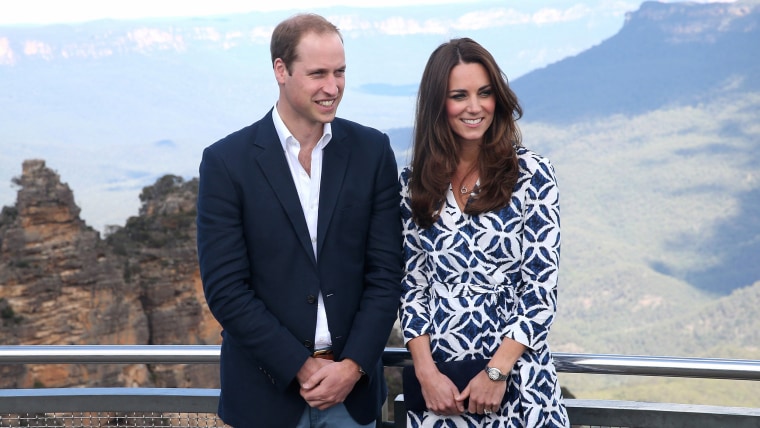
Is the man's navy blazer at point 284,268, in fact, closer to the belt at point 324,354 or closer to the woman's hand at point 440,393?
the belt at point 324,354

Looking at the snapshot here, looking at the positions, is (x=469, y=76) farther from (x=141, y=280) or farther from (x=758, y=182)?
(x=758, y=182)

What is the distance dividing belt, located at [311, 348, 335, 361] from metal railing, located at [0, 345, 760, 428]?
10.1 inches

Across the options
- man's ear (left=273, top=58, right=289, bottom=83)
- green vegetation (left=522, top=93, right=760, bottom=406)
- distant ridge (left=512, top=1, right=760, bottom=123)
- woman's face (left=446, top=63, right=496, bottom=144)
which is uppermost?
distant ridge (left=512, top=1, right=760, bottom=123)

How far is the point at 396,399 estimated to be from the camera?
296 centimetres

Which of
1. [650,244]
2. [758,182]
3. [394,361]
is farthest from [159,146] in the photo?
[394,361]

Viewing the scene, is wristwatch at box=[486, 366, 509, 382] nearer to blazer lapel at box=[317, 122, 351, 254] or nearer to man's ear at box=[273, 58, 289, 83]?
blazer lapel at box=[317, 122, 351, 254]

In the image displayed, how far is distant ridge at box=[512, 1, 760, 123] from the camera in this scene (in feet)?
370

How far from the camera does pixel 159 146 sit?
283 feet

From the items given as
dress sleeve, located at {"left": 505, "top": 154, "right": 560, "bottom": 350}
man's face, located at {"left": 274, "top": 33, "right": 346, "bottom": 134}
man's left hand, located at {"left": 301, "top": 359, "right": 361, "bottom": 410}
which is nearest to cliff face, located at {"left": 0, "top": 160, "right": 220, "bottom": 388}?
man's left hand, located at {"left": 301, "top": 359, "right": 361, "bottom": 410}

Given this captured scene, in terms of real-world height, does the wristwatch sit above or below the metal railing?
above

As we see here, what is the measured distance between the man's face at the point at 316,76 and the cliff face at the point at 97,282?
17913 millimetres

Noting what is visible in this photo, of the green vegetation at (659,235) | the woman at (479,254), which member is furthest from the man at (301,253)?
the green vegetation at (659,235)

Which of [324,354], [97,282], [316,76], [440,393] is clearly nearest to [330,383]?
[324,354]

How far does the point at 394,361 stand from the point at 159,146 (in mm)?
86428
